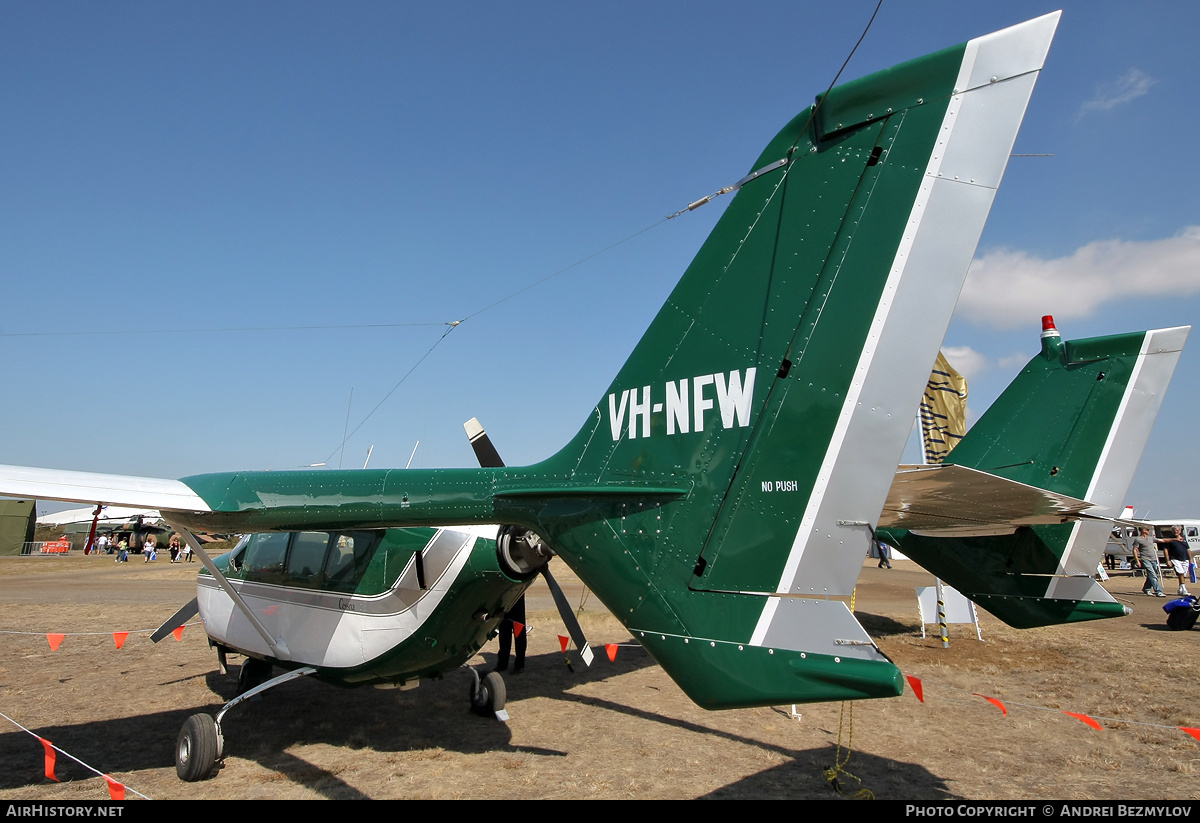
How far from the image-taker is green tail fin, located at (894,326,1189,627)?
8.24 m

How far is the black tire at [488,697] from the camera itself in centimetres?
836

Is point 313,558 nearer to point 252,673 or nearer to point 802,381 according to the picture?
point 252,673

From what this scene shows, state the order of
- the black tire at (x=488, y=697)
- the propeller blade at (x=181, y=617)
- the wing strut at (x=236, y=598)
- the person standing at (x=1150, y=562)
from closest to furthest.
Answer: the wing strut at (x=236, y=598)
the black tire at (x=488, y=697)
the propeller blade at (x=181, y=617)
the person standing at (x=1150, y=562)

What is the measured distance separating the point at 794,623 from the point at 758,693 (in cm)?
41

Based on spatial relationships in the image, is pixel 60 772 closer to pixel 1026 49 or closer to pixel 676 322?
pixel 676 322

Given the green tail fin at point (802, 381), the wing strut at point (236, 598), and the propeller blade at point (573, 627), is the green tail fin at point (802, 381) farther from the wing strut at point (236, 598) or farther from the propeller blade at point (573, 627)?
the wing strut at point (236, 598)

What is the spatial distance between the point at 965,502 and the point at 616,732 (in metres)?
4.81

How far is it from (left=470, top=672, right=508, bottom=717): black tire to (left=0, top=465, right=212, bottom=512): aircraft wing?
4279 millimetres

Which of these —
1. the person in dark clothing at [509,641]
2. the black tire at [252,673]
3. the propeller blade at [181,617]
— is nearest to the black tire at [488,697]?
the person in dark clothing at [509,641]

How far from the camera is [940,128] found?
132 inches

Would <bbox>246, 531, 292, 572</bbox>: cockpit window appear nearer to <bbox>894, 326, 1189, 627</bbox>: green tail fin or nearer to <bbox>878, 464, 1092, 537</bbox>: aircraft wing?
<bbox>878, 464, 1092, 537</bbox>: aircraft wing

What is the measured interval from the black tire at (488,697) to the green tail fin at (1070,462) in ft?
21.1

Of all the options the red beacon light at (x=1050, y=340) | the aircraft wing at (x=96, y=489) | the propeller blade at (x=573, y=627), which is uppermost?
the red beacon light at (x=1050, y=340)

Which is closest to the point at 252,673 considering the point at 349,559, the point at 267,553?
the point at 267,553
